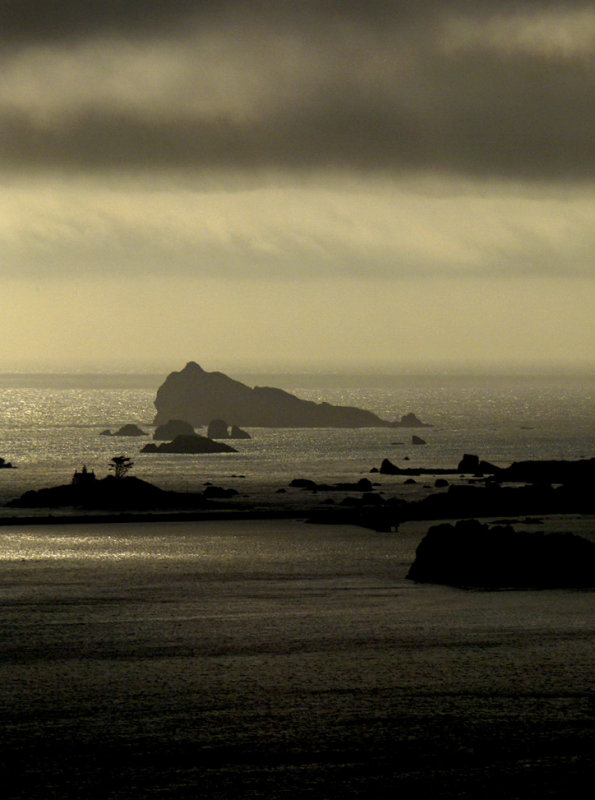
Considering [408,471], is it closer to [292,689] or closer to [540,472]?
[540,472]

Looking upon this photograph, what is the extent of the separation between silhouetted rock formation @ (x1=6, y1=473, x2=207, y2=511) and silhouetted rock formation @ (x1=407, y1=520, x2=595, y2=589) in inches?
2399

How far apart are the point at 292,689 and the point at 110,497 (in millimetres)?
87406

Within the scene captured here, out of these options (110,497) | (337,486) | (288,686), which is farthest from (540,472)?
(288,686)

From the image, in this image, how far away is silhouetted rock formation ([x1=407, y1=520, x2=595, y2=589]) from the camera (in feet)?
162

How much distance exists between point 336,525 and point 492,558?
43337 mm

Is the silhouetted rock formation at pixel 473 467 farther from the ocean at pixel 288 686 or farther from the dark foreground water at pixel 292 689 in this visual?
the dark foreground water at pixel 292 689

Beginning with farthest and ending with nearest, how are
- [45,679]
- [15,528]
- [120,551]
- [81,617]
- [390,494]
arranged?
[390,494] → [15,528] → [120,551] → [81,617] → [45,679]

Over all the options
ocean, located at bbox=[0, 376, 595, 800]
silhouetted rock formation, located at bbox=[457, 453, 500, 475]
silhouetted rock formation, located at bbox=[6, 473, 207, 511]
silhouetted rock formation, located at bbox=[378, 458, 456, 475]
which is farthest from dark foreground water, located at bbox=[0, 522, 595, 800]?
silhouetted rock formation, located at bbox=[378, 458, 456, 475]

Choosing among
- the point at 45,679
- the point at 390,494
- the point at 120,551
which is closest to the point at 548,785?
the point at 45,679

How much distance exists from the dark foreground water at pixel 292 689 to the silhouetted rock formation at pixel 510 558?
2.41 m

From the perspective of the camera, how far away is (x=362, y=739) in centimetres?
2242

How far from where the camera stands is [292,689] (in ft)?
90.7

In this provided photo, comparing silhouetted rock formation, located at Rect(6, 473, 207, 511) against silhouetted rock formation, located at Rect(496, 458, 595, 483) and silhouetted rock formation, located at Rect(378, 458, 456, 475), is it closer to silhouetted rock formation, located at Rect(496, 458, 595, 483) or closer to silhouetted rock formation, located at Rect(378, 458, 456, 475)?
silhouetted rock formation, located at Rect(496, 458, 595, 483)

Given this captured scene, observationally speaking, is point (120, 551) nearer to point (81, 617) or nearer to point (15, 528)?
point (15, 528)
